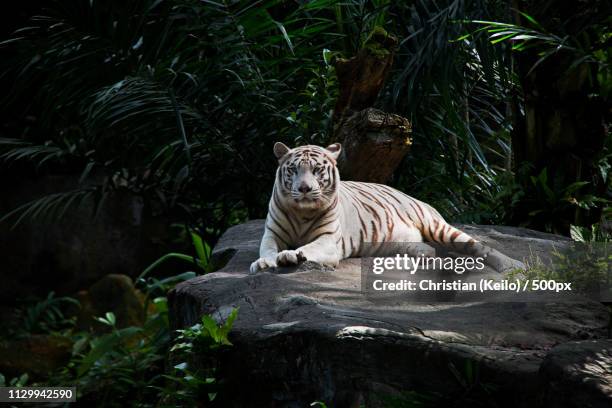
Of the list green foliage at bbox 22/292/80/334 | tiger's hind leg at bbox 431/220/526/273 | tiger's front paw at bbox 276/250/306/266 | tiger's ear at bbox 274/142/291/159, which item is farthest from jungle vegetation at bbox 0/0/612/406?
green foliage at bbox 22/292/80/334

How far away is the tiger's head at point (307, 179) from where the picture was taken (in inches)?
152

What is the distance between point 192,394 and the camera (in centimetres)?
313

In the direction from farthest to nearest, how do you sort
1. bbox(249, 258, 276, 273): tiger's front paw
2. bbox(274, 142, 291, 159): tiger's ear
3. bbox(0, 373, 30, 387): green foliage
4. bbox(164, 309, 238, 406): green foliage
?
bbox(0, 373, 30, 387): green foliage < bbox(274, 142, 291, 159): tiger's ear < bbox(249, 258, 276, 273): tiger's front paw < bbox(164, 309, 238, 406): green foliage

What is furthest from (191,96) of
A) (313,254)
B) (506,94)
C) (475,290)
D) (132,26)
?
(475,290)

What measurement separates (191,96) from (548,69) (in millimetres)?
2488

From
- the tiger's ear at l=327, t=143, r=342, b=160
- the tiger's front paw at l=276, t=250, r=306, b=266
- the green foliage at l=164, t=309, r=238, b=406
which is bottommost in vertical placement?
the green foliage at l=164, t=309, r=238, b=406

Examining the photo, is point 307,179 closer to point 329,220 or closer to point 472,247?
point 329,220

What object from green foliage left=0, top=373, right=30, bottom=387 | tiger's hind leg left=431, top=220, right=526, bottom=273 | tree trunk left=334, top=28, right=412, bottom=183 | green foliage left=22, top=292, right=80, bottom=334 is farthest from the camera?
green foliage left=22, top=292, right=80, bottom=334

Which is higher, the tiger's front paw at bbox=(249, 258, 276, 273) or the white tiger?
the white tiger

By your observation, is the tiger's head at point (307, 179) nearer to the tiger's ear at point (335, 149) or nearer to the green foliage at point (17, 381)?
the tiger's ear at point (335, 149)

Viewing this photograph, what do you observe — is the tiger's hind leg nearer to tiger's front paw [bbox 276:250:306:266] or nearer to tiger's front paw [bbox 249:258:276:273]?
tiger's front paw [bbox 276:250:306:266]

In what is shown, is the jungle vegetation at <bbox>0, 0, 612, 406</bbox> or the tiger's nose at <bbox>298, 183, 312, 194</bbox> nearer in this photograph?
the tiger's nose at <bbox>298, 183, 312, 194</bbox>

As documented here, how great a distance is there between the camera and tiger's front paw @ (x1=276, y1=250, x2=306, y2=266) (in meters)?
3.67

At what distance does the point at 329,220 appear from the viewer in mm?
3961
